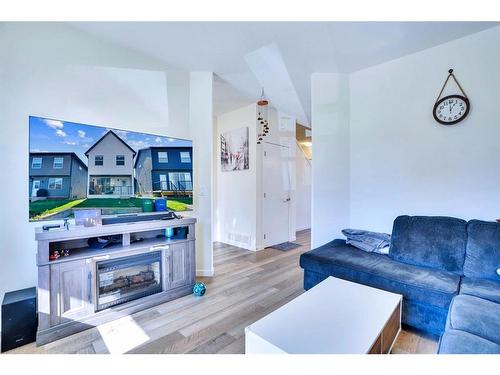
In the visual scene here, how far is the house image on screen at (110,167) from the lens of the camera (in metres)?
2.08

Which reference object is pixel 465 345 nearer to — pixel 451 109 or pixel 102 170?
pixel 451 109

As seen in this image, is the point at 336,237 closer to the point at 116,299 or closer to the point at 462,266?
the point at 462,266

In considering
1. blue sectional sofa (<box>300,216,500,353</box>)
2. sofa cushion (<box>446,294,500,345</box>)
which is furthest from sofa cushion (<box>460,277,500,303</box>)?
sofa cushion (<box>446,294,500,345</box>)

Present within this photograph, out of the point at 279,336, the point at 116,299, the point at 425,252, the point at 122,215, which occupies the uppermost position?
the point at 122,215

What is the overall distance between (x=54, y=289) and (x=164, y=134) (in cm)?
171

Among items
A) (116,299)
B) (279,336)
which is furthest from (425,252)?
(116,299)

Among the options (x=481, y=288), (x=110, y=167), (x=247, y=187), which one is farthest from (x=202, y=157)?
(x=481, y=288)

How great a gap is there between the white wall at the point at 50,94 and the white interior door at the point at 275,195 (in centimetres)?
210

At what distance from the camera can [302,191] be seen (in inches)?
227

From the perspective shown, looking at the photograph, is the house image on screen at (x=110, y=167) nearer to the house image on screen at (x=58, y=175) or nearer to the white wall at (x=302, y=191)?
the house image on screen at (x=58, y=175)

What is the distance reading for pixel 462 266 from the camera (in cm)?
191

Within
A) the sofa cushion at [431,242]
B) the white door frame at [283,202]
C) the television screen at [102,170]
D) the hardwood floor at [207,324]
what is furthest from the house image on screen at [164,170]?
the sofa cushion at [431,242]

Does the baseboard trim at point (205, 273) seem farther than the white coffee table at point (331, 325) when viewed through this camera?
Yes
